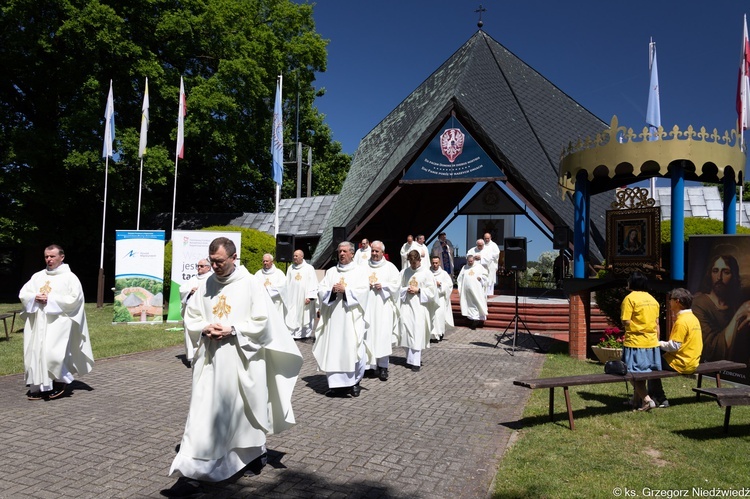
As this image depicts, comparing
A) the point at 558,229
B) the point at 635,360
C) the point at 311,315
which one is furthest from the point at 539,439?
the point at 558,229

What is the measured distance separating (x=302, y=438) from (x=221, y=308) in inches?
73.5

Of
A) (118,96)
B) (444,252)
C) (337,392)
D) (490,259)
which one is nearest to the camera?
(337,392)

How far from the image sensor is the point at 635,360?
22.8 ft

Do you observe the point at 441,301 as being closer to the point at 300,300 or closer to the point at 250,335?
the point at 300,300

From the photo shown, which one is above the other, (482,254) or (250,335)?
(482,254)

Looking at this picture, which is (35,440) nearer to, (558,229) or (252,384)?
(252,384)

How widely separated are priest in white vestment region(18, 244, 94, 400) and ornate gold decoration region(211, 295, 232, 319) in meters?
3.73

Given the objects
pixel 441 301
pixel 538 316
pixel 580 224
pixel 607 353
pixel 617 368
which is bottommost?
pixel 607 353

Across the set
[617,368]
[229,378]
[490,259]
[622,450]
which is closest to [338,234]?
[490,259]

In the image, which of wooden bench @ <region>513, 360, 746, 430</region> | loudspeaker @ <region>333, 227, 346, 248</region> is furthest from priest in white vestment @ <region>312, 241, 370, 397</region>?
loudspeaker @ <region>333, 227, 346, 248</region>

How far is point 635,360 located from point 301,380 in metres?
4.67

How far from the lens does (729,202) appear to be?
10.7 meters

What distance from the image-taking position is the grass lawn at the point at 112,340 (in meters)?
10.5

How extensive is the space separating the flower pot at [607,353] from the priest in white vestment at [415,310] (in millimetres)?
2978
